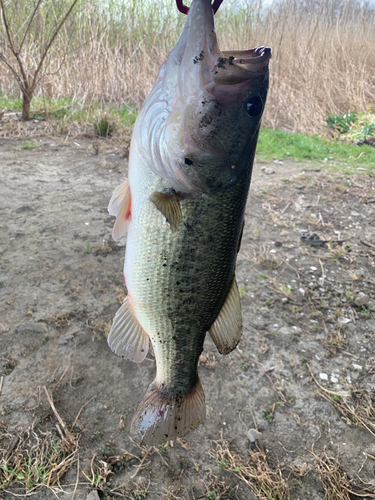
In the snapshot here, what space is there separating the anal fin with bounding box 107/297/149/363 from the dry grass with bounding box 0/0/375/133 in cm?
662

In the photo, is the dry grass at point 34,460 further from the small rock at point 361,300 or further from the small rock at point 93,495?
the small rock at point 361,300

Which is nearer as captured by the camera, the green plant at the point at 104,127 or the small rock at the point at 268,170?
the small rock at the point at 268,170

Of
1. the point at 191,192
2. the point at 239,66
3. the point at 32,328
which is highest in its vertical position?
the point at 239,66

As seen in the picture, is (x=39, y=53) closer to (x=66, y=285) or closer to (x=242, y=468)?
(x=66, y=285)

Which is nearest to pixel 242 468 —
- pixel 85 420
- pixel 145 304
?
pixel 85 420

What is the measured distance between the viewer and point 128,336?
1387 millimetres

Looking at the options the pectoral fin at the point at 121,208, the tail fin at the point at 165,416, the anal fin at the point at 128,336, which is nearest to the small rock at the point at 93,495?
the tail fin at the point at 165,416

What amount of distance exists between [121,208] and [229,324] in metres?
0.58

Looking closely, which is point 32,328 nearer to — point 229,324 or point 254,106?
point 229,324

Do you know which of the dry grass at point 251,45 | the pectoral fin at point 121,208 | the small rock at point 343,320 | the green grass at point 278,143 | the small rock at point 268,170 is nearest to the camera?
the pectoral fin at point 121,208

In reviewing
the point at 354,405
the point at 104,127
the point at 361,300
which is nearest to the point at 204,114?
the point at 354,405

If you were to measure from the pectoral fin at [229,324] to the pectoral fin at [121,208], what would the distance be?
457mm

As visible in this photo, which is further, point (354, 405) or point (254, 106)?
point (354, 405)

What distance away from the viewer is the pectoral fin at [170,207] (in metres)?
1.10
